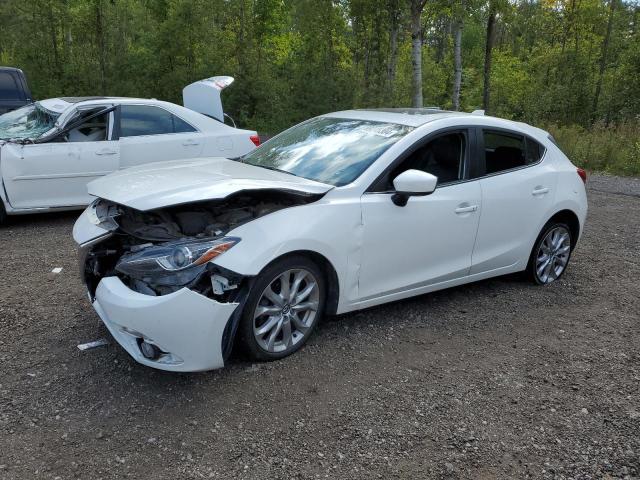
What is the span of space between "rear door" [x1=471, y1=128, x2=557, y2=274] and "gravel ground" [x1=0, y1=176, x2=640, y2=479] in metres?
0.47

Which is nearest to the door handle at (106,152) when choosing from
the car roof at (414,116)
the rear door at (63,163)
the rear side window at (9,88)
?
the rear door at (63,163)

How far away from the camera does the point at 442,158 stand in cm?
453

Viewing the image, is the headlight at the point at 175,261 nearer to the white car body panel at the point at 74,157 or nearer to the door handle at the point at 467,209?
the door handle at the point at 467,209

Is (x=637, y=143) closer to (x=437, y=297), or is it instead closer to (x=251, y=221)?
(x=437, y=297)

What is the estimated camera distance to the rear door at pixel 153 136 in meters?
7.32

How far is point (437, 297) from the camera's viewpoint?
198 inches

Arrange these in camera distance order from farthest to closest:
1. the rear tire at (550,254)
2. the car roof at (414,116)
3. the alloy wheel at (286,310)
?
the rear tire at (550,254)
the car roof at (414,116)
the alloy wheel at (286,310)

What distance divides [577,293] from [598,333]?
0.90 m

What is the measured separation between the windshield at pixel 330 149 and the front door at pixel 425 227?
0.22 meters

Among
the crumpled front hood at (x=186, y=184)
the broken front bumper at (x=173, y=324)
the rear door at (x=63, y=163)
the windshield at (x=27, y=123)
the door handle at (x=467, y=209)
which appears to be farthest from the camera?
the windshield at (x=27, y=123)

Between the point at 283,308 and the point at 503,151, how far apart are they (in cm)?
256

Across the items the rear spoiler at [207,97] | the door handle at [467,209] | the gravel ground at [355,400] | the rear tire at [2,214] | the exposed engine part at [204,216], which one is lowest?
the gravel ground at [355,400]

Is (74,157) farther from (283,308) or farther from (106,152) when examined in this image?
(283,308)

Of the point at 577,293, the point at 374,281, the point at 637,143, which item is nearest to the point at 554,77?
the point at 637,143
